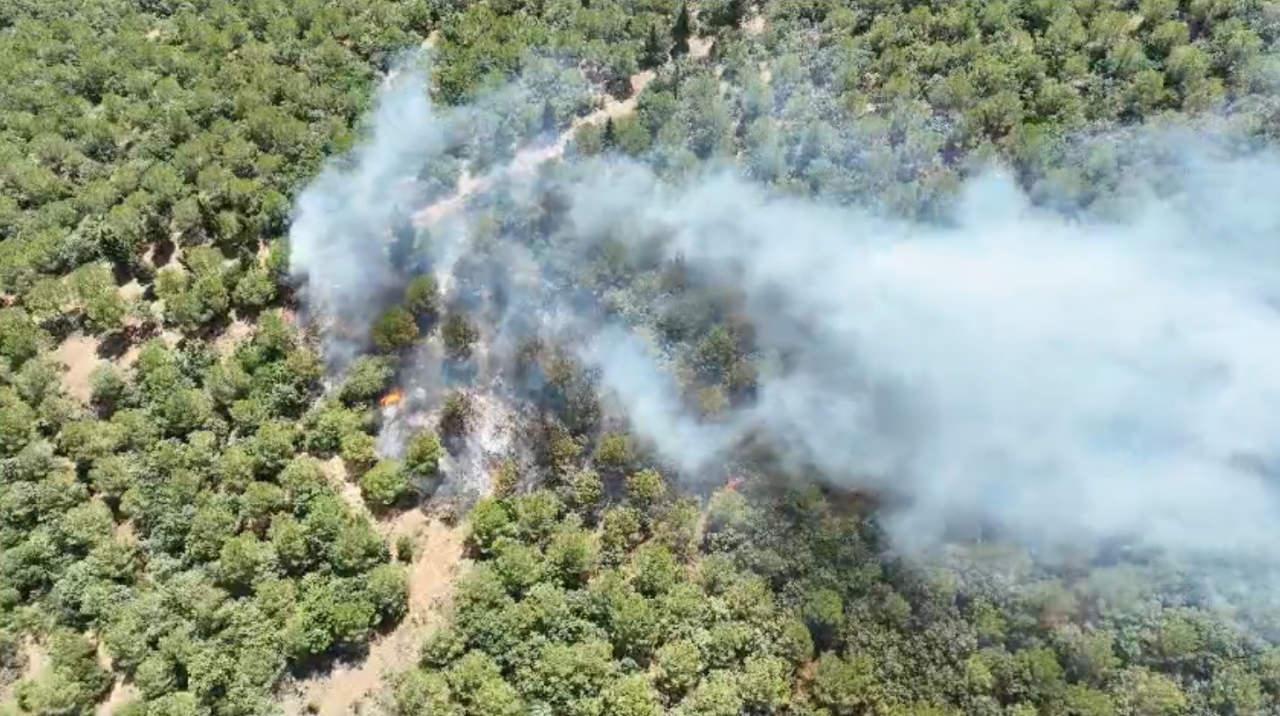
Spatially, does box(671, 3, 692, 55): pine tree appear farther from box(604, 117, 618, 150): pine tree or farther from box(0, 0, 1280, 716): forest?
box(604, 117, 618, 150): pine tree

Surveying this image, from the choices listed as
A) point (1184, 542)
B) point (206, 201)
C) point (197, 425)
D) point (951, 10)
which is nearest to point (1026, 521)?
point (1184, 542)

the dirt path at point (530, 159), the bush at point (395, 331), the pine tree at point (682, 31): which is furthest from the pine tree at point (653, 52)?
the bush at point (395, 331)

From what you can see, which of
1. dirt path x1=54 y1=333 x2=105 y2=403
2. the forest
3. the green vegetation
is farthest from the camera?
dirt path x1=54 y1=333 x2=105 y2=403

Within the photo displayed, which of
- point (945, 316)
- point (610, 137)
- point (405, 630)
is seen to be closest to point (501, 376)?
point (405, 630)

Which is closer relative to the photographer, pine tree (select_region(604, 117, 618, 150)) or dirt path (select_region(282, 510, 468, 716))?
dirt path (select_region(282, 510, 468, 716))

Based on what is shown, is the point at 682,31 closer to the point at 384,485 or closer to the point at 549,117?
the point at 549,117

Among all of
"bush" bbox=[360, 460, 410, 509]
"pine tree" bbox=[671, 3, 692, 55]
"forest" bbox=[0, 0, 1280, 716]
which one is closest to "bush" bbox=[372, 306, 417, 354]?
"forest" bbox=[0, 0, 1280, 716]

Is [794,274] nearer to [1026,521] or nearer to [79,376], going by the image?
[1026,521]
